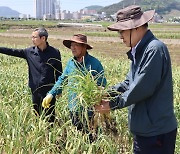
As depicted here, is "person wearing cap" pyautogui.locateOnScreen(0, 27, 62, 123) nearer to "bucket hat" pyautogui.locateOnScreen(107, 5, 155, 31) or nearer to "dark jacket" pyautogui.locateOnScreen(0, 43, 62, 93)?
"dark jacket" pyautogui.locateOnScreen(0, 43, 62, 93)

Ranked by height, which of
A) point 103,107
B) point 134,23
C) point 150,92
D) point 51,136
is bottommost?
point 51,136

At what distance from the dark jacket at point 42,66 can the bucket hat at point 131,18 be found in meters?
1.78

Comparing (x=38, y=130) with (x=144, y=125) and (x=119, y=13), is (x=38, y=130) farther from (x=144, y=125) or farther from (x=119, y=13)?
(x=119, y=13)

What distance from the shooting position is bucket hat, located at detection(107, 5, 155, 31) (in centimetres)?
194

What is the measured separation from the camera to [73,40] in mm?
2988

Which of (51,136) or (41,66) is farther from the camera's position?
(41,66)

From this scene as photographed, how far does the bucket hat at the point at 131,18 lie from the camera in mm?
1939

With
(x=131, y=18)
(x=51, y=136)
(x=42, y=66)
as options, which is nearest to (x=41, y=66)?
(x=42, y=66)

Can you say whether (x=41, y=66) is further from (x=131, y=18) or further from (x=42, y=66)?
(x=131, y=18)

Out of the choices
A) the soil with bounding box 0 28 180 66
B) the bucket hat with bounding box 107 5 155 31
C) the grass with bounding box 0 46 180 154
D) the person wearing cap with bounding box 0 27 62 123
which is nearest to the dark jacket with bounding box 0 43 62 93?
the person wearing cap with bounding box 0 27 62 123

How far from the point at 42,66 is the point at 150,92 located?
2115 millimetres

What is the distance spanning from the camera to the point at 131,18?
6.52 feet

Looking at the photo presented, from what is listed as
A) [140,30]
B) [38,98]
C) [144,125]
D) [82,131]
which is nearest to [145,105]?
[144,125]

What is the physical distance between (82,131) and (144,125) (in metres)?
0.99
